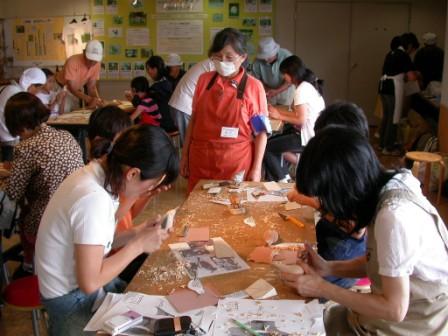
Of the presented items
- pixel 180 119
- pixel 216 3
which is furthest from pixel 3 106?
pixel 216 3

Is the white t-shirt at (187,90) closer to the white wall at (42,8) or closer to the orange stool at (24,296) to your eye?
the orange stool at (24,296)

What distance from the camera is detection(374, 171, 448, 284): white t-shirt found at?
1.22 metres

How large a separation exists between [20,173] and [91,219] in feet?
3.70

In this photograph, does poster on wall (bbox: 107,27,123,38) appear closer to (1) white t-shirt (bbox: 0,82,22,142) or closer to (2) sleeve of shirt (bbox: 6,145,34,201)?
(1) white t-shirt (bbox: 0,82,22,142)

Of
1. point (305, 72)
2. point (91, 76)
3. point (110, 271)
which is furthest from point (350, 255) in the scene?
point (91, 76)

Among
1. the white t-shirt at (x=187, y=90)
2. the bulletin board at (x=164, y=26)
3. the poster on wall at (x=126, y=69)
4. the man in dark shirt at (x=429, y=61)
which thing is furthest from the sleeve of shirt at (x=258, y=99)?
the poster on wall at (x=126, y=69)

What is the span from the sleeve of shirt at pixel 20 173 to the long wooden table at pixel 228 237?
760mm

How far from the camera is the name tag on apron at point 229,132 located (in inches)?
105

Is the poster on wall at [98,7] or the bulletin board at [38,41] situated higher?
the poster on wall at [98,7]

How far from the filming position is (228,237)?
195 cm

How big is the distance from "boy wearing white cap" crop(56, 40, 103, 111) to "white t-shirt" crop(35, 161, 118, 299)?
4440 mm

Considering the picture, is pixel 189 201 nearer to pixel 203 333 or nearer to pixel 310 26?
pixel 203 333

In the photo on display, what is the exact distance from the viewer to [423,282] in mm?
1336

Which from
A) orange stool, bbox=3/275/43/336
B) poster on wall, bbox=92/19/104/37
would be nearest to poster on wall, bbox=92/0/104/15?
poster on wall, bbox=92/19/104/37
